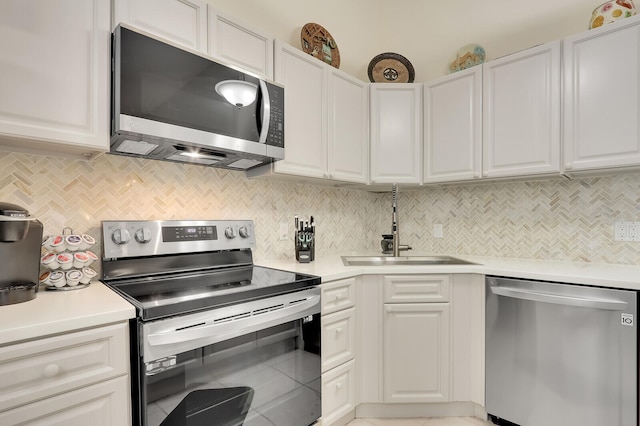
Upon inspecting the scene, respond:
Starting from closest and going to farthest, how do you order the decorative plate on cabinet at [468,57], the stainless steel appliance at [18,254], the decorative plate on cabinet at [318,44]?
the stainless steel appliance at [18,254]
the decorative plate on cabinet at [318,44]
the decorative plate on cabinet at [468,57]

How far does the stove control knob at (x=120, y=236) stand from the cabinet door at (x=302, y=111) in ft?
2.67

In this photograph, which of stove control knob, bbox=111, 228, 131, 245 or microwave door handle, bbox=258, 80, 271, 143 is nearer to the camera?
stove control knob, bbox=111, 228, 131, 245

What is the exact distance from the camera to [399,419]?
200 centimetres

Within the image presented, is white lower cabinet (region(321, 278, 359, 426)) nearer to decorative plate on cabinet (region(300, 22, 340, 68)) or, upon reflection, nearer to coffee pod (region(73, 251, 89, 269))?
coffee pod (region(73, 251, 89, 269))

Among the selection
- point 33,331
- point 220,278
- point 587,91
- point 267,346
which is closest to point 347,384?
point 267,346

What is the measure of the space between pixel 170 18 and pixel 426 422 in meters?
2.49

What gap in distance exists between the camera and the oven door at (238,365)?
3.60 ft

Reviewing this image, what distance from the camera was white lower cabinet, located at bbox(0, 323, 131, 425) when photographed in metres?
0.88

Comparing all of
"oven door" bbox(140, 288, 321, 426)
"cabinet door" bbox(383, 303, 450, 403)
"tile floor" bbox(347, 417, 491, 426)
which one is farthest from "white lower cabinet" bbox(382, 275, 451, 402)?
"oven door" bbox(140, 288, 321, 426)

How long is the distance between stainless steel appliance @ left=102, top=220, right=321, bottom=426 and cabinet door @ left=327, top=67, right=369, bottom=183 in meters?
0.82

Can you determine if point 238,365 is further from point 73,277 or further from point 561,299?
point 561,299

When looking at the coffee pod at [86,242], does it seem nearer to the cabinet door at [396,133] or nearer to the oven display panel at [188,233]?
the oven display panel at [188,233]

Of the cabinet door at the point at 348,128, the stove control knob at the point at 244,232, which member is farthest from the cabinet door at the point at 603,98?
the stove control knob at the point at 244,232

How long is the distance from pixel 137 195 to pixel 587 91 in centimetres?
245
